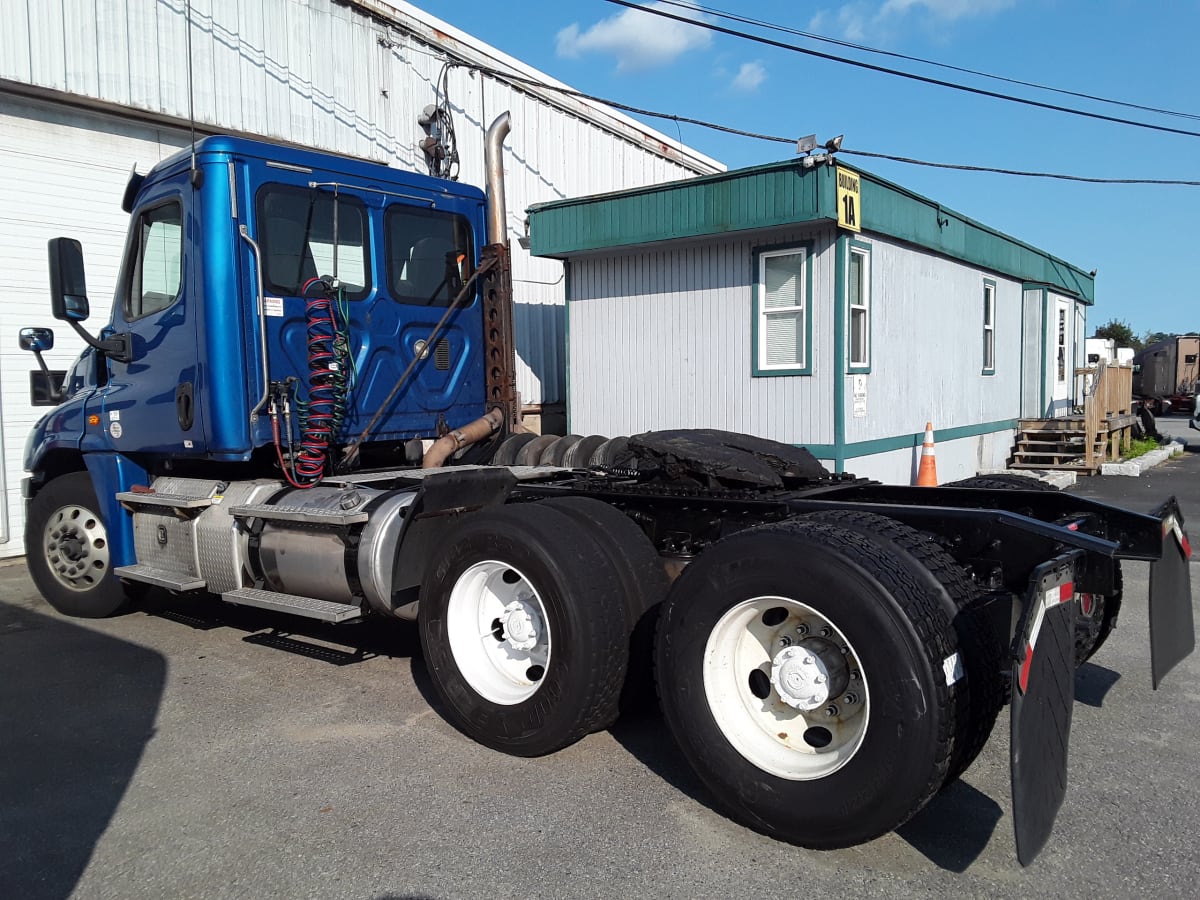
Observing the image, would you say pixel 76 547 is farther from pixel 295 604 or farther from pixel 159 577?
pixel 295 604

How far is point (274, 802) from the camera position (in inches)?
149

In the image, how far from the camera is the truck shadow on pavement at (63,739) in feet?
11.3

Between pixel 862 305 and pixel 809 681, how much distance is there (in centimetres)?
809

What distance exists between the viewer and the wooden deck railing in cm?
1467

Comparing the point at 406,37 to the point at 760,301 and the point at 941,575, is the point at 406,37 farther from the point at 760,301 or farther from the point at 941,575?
the point at 941,575

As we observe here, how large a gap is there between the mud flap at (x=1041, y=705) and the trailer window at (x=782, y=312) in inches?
295

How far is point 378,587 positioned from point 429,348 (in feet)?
6.74

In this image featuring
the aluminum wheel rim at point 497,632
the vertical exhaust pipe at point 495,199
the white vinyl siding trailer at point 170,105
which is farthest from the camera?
the white vinyl siding trailer at point 170,105

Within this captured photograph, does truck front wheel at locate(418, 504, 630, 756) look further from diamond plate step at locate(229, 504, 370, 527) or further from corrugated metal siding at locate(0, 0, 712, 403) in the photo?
corrugated metal siding at locate(0, 0, 712, 403)

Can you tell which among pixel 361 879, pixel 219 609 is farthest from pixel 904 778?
pixel 219 609

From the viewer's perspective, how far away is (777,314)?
1067cm

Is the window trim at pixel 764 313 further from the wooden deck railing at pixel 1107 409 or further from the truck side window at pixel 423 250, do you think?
the wooden deck railing at pixel 1107 409

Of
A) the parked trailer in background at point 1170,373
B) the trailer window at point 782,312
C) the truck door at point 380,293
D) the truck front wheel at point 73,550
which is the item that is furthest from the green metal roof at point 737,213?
the parked trailer in background at point 1170,373

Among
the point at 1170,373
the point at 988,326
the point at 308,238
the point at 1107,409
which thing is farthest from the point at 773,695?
the point at 1170,373
